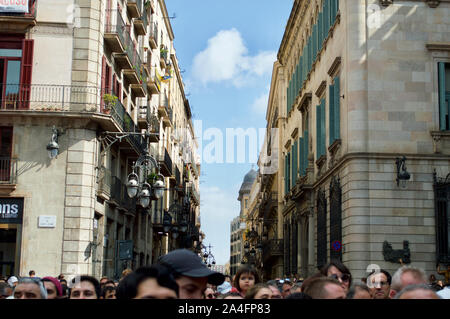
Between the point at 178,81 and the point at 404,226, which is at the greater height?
the point at 178,81

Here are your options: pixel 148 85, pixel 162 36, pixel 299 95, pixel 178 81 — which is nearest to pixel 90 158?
pixel 148 85

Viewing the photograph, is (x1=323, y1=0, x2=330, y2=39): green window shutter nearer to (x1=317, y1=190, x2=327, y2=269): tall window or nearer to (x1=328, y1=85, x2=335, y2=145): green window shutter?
(x1=328, y1=85, x2=335, y2=145): green window shutter

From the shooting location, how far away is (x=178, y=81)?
5669 cm

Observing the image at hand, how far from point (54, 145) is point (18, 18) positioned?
16.7ft

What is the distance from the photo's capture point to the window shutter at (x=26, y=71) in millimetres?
23547

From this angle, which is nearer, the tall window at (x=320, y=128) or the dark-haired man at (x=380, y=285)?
the dark-haired man at (x=380, y=285)

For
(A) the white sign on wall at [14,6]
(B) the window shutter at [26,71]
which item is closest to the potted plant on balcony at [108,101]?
(B) the window shutter at [26,71]

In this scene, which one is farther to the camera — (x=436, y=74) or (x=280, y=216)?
(x=280, y=216)

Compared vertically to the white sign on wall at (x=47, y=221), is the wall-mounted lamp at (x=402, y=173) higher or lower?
higher

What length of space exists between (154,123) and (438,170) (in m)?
18.1

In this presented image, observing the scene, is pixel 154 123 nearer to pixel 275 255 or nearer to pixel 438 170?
pixel 275 255

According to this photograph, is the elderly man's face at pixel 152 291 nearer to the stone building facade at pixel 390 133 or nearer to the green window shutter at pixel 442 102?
the stone building facade at pixel 390 133
